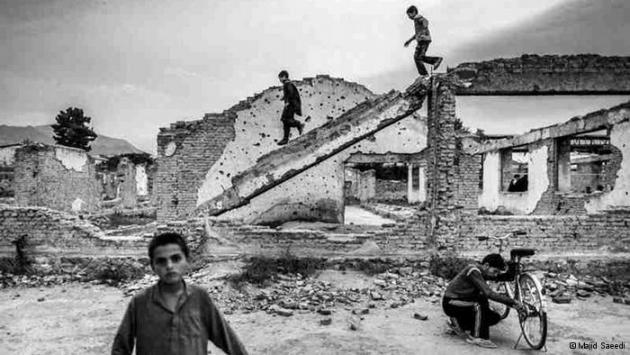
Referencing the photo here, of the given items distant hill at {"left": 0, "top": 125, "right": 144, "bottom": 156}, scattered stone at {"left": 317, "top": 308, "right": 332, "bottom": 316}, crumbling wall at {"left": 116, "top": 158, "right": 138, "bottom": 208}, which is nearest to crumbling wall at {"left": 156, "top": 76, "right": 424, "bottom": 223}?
scattered stone at {"left": 317, "top": 308, "right": 332, "bottom": 316}

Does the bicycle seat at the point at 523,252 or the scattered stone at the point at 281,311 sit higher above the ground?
the bicycle seat at the point at 523,252

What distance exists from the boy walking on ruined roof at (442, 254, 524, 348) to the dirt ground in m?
0.17

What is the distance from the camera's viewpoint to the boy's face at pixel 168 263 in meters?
2.21

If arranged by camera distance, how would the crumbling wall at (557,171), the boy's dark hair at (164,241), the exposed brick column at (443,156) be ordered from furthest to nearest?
the crumbling wall at (557,171)
the exposed brick column at (443,156)
the boy's dark hair at (164,241)

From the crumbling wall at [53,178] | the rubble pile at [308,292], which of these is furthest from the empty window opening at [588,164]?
the crumbling wall at [53,178]

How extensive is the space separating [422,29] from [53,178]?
14802mm

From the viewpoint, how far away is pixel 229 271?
25.1ft

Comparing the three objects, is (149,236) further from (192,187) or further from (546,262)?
(546,262)

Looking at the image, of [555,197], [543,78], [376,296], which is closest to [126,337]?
[376,296]

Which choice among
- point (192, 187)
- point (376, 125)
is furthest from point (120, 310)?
point (192, 187)

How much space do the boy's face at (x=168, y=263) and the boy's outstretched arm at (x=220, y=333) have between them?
0.70ft

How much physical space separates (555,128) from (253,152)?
8500mm

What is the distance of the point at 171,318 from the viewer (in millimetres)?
2156

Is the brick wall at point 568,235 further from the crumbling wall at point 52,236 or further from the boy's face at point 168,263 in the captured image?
the boy's face at point 168,263
